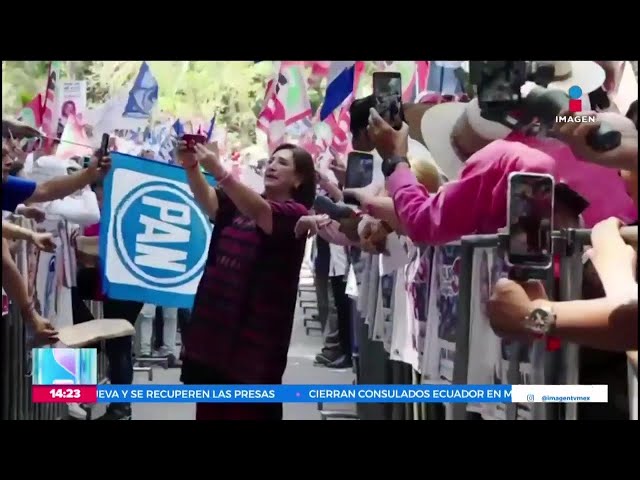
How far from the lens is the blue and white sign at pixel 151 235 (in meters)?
2.99

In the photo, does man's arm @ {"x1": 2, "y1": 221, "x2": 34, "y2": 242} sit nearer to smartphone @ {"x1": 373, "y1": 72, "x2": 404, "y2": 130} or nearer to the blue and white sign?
the blue and white sign

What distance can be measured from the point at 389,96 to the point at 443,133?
231 mm

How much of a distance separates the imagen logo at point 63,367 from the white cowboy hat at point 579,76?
6.28ft

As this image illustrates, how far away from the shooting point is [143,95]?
289 cm

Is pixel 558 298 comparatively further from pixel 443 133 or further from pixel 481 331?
pixel 443 133

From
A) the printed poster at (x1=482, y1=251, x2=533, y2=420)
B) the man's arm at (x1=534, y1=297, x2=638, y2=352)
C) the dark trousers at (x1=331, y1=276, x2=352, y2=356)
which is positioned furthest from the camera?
the dark trousers at (x1=331, y1=276, x2=352, y2=356)

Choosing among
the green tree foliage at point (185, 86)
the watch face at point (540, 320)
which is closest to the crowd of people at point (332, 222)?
the watch face at point (540, 320)

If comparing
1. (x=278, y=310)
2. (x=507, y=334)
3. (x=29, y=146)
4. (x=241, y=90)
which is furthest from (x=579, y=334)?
(x=29, y=146)

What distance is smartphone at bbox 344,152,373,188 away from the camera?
9.74 ft

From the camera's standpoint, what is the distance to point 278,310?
298 cm

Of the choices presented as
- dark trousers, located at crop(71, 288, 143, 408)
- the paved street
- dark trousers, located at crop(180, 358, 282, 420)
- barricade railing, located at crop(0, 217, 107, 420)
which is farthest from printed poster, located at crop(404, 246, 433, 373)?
barricade railing, located at crop(0, 217, 107, 420)

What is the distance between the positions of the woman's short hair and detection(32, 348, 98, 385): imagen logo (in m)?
0.93

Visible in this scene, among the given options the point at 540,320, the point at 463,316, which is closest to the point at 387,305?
the point at 463,316

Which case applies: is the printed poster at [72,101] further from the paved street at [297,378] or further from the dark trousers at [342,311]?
the dark trousers at [342,311]
